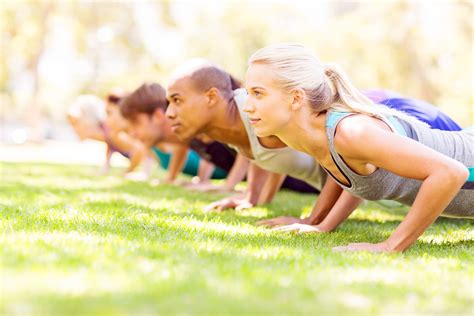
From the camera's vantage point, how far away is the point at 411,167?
3.15m

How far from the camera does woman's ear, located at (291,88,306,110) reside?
348 cm

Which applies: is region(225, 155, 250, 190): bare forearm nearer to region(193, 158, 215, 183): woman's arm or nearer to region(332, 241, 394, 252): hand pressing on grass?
region(193, 158, 215, 183): woman's arm

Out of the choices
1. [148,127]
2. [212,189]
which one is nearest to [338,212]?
[212,189]

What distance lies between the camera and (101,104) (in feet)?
38.3

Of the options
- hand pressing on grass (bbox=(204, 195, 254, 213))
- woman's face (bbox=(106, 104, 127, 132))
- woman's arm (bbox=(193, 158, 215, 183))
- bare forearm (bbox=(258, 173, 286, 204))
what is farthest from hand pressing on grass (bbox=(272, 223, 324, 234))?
woman's face (bbox=(106, 104, 127, 132))

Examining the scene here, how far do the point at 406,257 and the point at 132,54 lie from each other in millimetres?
31486

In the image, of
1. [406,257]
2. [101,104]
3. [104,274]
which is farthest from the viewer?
[101,104]

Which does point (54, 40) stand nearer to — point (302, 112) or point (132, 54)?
point (132, 54)

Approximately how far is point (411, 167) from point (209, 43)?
27756mm

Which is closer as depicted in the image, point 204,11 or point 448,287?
point 448,287

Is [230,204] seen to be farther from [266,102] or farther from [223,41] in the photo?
[223,41]

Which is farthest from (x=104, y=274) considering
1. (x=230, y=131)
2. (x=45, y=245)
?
(x=230, y=131)

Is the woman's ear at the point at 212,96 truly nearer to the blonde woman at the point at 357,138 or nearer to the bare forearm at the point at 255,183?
the bare forearm at the point at 255,183

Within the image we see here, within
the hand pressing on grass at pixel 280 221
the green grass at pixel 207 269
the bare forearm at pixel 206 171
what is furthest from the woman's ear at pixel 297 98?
the bare forearm at pixel 206 171
